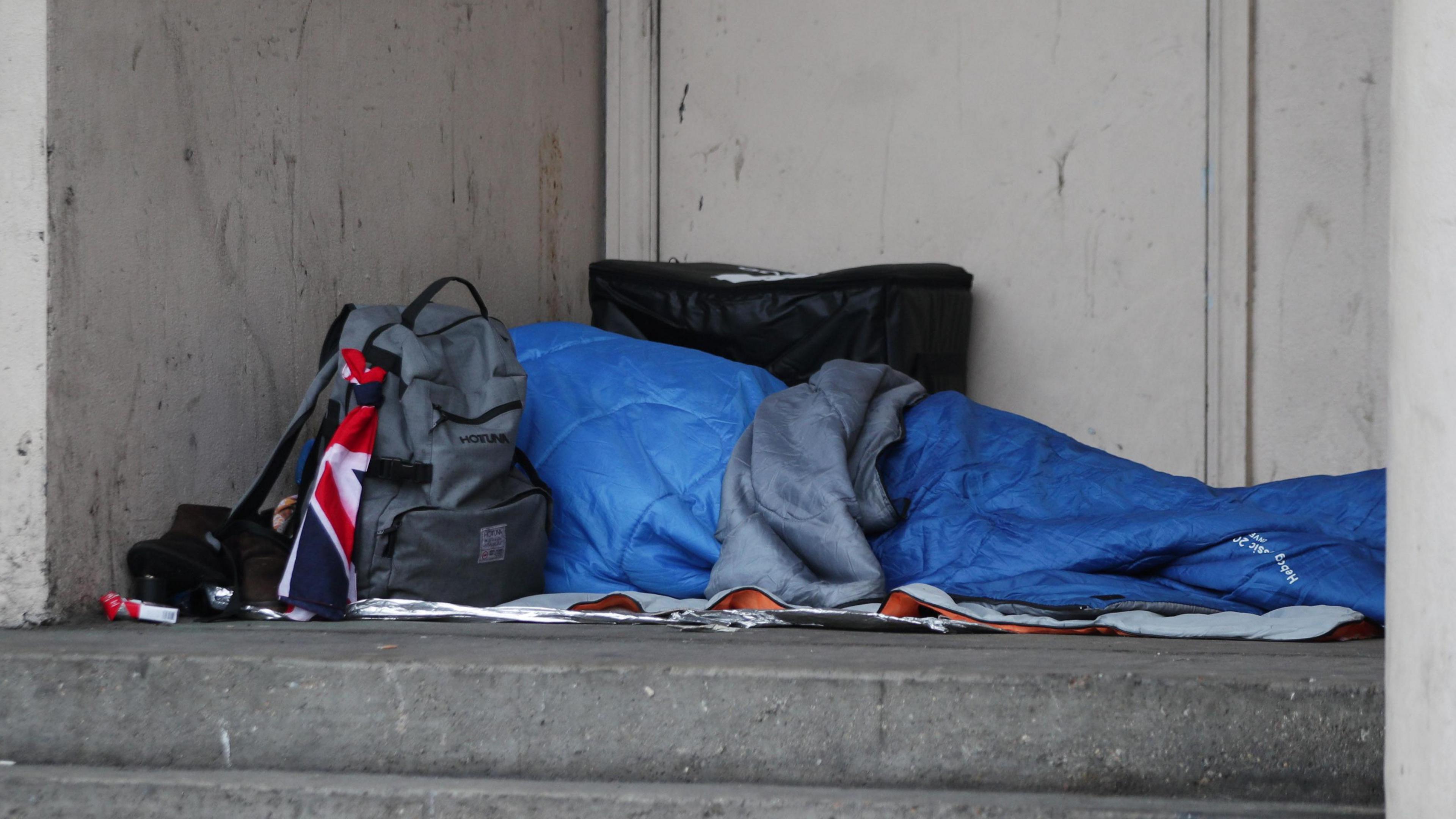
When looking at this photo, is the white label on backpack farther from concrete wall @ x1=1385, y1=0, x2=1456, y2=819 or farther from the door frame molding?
the door frame molding

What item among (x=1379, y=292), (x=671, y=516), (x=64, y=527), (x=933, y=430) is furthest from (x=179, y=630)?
(x=1379, y=292)

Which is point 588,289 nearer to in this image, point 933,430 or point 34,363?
point 933,430

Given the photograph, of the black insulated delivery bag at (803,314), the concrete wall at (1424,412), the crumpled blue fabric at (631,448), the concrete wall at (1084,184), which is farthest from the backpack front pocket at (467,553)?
the concrete wall at (1084,184)

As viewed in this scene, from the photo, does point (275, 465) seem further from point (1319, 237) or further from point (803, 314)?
point (1319, 237)

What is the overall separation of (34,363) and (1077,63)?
2.13m

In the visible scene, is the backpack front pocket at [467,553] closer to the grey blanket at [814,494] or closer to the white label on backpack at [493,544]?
the white label on backpack at [493,544]

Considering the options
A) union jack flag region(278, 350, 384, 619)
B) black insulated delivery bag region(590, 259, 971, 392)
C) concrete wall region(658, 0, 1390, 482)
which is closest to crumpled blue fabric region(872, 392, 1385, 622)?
black insulated delivery bag region(590, 259, 971, 392)

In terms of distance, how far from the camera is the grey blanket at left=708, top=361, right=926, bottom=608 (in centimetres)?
173

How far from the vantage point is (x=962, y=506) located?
1.91m

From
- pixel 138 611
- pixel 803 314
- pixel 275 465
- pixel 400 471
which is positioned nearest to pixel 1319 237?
pixel 803 314

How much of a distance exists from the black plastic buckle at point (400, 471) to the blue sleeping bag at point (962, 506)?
1.00ft

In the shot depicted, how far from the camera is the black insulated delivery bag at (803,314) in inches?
99.6

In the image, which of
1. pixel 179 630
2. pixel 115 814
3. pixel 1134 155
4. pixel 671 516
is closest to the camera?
pixel 115 814

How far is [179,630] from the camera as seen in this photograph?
4.99 feet
